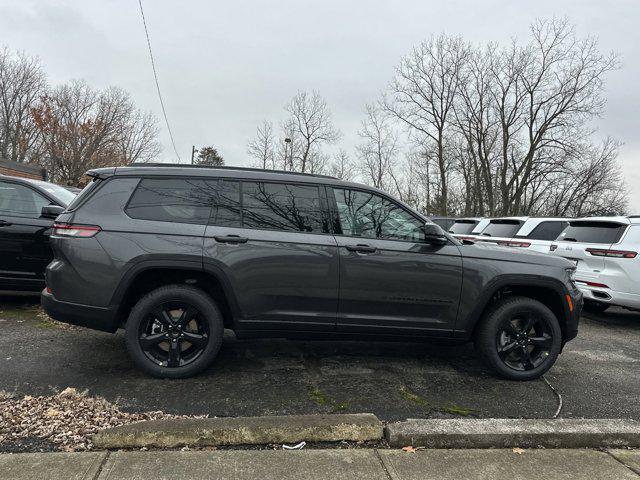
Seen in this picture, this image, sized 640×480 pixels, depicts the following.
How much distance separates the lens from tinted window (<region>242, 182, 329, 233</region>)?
387cm

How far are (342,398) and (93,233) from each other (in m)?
2.47

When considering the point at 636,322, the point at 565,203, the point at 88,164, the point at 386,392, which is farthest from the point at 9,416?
the point at 565,203

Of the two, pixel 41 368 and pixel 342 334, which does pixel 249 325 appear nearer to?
pixel 342 334

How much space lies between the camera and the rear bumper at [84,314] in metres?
3.63

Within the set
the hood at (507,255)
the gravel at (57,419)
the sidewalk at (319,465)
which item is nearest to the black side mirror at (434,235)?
the hood at (507,255)

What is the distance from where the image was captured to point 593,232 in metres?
7.03

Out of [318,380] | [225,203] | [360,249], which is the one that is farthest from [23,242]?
[360,249]

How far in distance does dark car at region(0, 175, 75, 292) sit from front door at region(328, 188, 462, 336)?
3.71 m

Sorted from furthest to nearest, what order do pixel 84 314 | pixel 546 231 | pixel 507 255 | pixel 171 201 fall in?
pixel 546 231
pixel 507 255
pixel 171 201
pixel 84 314

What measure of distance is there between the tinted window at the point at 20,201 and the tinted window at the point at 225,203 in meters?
3.03

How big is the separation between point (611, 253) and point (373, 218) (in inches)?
181

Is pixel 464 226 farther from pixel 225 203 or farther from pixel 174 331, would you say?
pixel 174 331

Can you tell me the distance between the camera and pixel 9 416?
3.01 meters

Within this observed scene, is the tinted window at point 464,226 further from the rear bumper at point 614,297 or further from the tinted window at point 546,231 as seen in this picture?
the rear bumper at point 614,297
